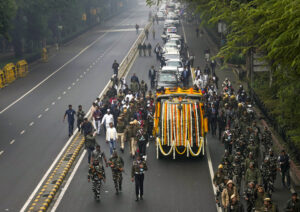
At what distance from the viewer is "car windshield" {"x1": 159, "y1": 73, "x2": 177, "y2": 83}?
39250 millimetres

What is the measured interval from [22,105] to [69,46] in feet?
123

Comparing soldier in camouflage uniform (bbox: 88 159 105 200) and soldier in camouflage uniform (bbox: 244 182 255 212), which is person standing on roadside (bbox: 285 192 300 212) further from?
soldier in camouflage uniform (bbox: 88 159 105 200)

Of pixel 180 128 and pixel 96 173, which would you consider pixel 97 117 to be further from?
pixel 96 173

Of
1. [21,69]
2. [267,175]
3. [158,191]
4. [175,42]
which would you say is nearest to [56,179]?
[158,191]

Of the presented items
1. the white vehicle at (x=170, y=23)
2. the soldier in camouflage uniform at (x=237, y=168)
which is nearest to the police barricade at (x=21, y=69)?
the white vehicle at (x=170, y=23)

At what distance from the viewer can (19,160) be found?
84.4 feet

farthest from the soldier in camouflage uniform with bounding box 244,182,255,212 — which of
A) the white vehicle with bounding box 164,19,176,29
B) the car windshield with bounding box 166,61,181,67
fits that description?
the white vehicle with bounding box 164,19,176,29

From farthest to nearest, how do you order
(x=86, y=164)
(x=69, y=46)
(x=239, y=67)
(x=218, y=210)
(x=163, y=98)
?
(x=69, y=46)
(x=239, y=67)
(x=163, y=98)
(x=86, y=164)
(x=218, y=210)

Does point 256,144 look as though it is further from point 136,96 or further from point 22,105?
point 22,105

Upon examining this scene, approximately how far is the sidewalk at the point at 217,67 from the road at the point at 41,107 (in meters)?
7.63

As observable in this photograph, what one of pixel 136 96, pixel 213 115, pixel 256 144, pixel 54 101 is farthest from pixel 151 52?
pixel 256 144

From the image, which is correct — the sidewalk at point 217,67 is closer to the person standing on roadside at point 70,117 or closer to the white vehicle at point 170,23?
the white vehicle at point 170,23

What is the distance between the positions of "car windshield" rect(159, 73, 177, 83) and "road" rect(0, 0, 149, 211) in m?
4.78

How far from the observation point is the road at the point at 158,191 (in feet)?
63.7
